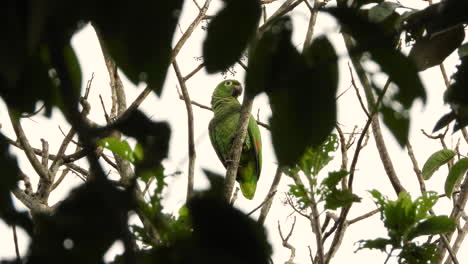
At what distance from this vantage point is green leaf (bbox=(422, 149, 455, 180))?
1.91m

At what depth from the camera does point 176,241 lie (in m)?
0.40

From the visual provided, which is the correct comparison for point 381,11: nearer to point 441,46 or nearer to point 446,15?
point 446,15

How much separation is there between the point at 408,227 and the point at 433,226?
0.06m

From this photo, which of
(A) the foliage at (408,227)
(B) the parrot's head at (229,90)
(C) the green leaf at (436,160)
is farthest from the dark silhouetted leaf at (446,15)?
(B) the parrot's head at (229,90)

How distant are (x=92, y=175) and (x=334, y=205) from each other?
93 centimetres

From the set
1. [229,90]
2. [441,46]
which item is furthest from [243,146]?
[441,46]

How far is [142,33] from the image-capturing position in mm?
349

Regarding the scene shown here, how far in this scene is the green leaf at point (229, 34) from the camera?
382 millimetres

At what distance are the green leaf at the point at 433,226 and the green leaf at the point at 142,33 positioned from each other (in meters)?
1.03

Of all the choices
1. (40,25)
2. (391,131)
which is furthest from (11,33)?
(391,131)

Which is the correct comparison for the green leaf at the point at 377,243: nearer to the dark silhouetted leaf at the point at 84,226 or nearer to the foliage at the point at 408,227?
the foliage at the point at 408,227

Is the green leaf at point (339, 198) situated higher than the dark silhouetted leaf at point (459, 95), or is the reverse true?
the green leaf at point (339, 198)

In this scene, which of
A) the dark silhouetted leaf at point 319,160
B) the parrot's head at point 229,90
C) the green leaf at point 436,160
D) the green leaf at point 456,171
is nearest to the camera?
the dark silhouetted leaf at point 319,160

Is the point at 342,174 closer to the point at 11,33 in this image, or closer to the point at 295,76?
the point at 295,76
